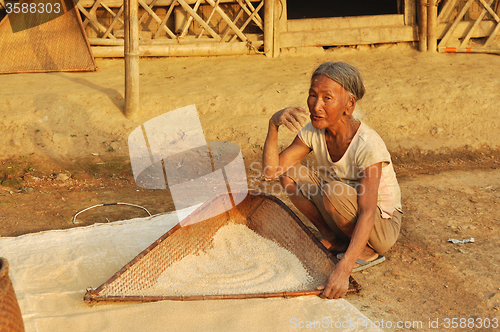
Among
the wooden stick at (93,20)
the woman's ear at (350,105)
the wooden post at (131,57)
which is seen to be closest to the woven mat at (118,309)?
the woman's ear at (350,105)

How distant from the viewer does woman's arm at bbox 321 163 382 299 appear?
199cm

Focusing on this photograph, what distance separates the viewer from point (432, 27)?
17.0 ft

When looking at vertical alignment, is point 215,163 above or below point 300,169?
below

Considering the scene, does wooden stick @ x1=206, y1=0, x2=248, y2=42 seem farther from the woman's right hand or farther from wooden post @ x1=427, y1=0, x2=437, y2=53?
the woman's right hand

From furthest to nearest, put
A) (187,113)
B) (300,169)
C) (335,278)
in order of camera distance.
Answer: (187,113)
(300,169)
(335,278)

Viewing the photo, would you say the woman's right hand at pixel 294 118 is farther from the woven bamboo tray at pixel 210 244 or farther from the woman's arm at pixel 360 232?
the woven bamboo tray at pixel 210 244

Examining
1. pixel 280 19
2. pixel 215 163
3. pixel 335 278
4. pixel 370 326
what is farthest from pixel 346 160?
pixel 280 19

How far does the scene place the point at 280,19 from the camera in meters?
5.38

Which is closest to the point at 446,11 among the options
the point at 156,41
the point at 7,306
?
the point at 156,41

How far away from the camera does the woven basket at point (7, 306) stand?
4.49 ft

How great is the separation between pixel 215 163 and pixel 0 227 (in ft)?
5.75

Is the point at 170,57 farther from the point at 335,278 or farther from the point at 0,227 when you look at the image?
the point at 335,278

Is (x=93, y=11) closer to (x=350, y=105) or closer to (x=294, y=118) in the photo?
(x=294, y=118)

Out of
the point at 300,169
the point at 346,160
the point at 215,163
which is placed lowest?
the point at 215,163
